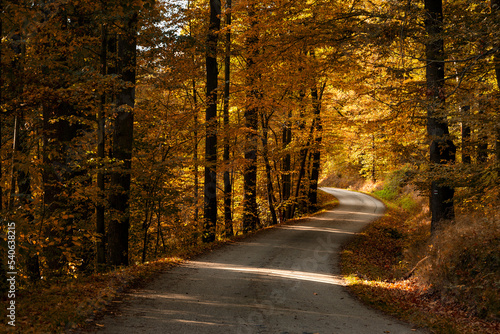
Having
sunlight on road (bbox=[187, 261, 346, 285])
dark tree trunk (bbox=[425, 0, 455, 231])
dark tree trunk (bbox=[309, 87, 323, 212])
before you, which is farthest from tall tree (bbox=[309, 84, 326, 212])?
sunlight on road (bbox=[187, 261, 346, 285])

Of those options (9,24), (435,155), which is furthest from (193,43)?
(435,155)

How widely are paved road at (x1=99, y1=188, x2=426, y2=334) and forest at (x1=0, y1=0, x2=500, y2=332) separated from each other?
83.3 inches

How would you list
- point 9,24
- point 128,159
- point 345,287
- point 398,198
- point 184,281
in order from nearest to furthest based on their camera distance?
point 9,24
point 184,281
point 345,287
point 128,159
point 398,198

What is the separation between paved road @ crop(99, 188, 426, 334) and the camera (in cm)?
620

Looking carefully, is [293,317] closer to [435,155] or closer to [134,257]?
[435,155]

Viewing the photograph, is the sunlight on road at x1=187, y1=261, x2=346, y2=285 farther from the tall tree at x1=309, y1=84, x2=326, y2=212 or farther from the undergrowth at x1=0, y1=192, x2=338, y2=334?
the tall tree at x1=309, y1=84, x2=326, y2=212

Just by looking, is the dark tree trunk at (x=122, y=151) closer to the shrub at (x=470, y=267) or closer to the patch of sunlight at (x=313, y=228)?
the shrub at (x=470, y=267)

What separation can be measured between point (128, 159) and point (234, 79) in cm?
1015

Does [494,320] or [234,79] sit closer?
[494,320]

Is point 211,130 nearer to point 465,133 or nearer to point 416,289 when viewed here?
point 416,289

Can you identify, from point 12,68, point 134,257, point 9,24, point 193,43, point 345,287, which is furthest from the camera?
point 134,257

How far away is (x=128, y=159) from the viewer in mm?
11312

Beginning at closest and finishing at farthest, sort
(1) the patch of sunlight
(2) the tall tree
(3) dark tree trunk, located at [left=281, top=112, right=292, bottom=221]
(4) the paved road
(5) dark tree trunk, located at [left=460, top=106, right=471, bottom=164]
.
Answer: (4) the paved road < (5) dark tree trunk, located at [left=460, top=106, right=471, bottom=164] < (1) the patch of sunlight < (2) the tall tree < (3) dark tree trunk, located at [left=281, top=112, right=292, bottom=221]

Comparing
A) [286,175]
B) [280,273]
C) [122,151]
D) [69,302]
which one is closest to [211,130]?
[122,151]
